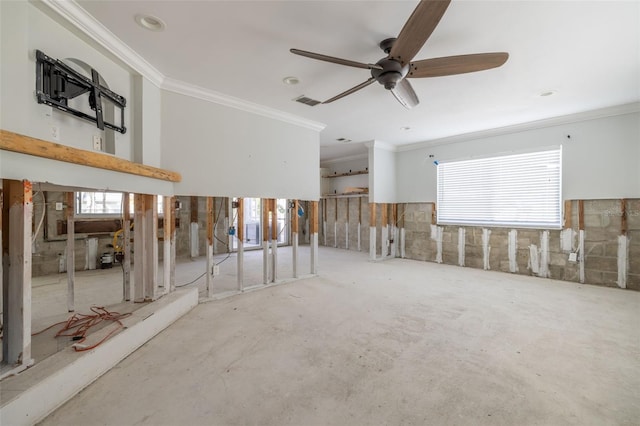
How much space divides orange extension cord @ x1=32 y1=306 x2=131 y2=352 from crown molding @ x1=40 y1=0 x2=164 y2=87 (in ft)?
7.67

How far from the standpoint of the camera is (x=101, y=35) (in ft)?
7.13

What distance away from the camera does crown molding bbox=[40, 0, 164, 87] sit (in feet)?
6.13

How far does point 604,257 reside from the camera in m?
4.02

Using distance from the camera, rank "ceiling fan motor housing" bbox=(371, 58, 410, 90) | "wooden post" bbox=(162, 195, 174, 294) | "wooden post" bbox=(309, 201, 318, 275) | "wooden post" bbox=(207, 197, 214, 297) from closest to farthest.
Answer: "ceiling fan motor housing" bbox=(371, 58, 410, 90) < "wooden post" bbox=(162, 195, 174, 294) < "wooden post" bbox=(207, 197, 214, 297) < "wooden post" bbox=(309, 201, 318, 275)

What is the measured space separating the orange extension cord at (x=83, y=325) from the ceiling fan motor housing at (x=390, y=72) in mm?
2975

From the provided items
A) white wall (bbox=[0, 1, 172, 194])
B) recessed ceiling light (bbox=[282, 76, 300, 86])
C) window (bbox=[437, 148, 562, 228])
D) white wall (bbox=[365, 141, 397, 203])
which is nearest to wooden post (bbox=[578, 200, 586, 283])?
window (bbox=[437, 148, 562, 228])

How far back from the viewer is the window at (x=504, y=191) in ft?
14.6

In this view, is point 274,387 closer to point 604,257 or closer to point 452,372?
point 452,372

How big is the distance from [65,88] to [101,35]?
575 millimetres

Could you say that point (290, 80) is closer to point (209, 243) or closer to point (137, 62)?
point (137, 62)

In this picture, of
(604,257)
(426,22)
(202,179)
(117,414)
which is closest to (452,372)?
(117,414)

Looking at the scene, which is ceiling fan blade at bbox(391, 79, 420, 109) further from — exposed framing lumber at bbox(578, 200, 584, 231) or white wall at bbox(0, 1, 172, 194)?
exposed framing lumber at bbox(578, 200, 584, 231)

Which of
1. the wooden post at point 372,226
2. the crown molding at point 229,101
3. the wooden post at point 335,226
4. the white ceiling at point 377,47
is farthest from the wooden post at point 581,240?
the wooden post at point 335,226

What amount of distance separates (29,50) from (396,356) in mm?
3444
